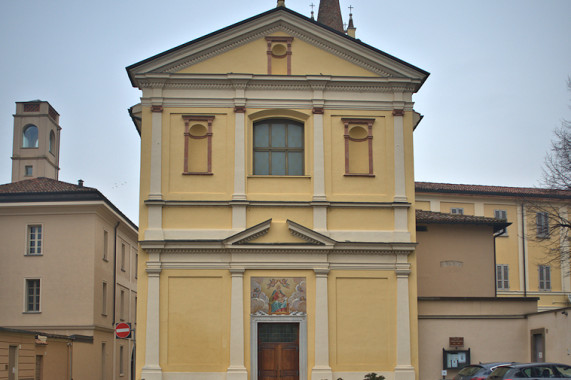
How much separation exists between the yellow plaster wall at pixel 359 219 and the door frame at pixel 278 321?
3297 millimetres

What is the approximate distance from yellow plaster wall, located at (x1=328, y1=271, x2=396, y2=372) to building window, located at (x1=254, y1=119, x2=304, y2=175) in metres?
4.01

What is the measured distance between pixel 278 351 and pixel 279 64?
9819mm

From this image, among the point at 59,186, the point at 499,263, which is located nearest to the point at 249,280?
the point at 59,186

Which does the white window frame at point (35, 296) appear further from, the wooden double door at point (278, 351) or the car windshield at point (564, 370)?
the car windshield at point (564, 370)

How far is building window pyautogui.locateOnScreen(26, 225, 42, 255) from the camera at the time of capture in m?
36.2

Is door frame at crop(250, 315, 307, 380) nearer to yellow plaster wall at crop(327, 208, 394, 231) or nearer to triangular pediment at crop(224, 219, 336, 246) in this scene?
triangular pediment at crop(224, 219, 336, 246)

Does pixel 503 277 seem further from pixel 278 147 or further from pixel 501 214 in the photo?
pixel 278 147

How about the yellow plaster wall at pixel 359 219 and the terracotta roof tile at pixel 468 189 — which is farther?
the terracotta roof tile at pixel 468 189

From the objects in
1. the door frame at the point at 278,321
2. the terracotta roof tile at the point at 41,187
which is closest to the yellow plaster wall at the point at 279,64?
the door frame at the point at 278,321

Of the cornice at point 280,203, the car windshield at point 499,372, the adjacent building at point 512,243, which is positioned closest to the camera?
the car windshield at point 499,372

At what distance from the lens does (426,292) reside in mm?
29844

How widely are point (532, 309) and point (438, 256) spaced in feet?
13.8

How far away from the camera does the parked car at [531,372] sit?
2073 centimetres

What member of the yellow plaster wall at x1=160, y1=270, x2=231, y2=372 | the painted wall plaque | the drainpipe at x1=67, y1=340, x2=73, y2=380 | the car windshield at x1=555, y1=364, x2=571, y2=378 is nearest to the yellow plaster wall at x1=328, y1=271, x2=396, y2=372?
the painted wall plaque
